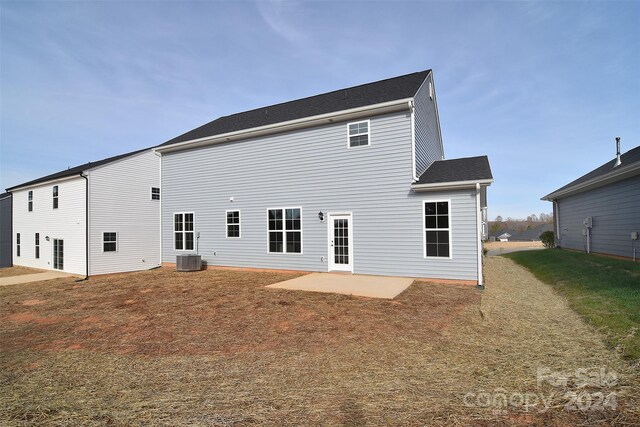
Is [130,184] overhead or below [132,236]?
overhead

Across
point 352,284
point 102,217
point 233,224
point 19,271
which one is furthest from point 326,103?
point 19,271

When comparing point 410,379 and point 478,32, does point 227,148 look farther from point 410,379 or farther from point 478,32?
point 410,379

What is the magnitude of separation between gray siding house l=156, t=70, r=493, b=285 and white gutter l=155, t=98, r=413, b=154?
0.05 metres

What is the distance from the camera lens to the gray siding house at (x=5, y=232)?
20609 mm

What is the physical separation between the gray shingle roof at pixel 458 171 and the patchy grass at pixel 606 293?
408 cm

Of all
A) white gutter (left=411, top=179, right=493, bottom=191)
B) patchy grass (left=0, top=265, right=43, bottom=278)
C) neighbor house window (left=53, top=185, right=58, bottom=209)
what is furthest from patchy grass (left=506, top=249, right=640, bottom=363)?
patchy grass (left=0, top=265, right=43, bottom=278)

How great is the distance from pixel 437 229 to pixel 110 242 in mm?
15110

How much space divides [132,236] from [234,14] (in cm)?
1158

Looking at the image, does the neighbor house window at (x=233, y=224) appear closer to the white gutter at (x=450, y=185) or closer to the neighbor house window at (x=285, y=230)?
the neighbor house window at (x=285, y=230)

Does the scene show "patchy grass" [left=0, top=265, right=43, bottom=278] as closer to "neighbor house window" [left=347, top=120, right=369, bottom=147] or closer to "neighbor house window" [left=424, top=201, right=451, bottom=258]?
"neighbor house window" [left=347, top=120, right=369, bottom=147]

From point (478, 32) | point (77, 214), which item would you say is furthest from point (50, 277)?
point (478, 32)

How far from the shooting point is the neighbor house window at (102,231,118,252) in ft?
49.3

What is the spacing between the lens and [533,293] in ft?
31.2

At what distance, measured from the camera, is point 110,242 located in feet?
50.1
